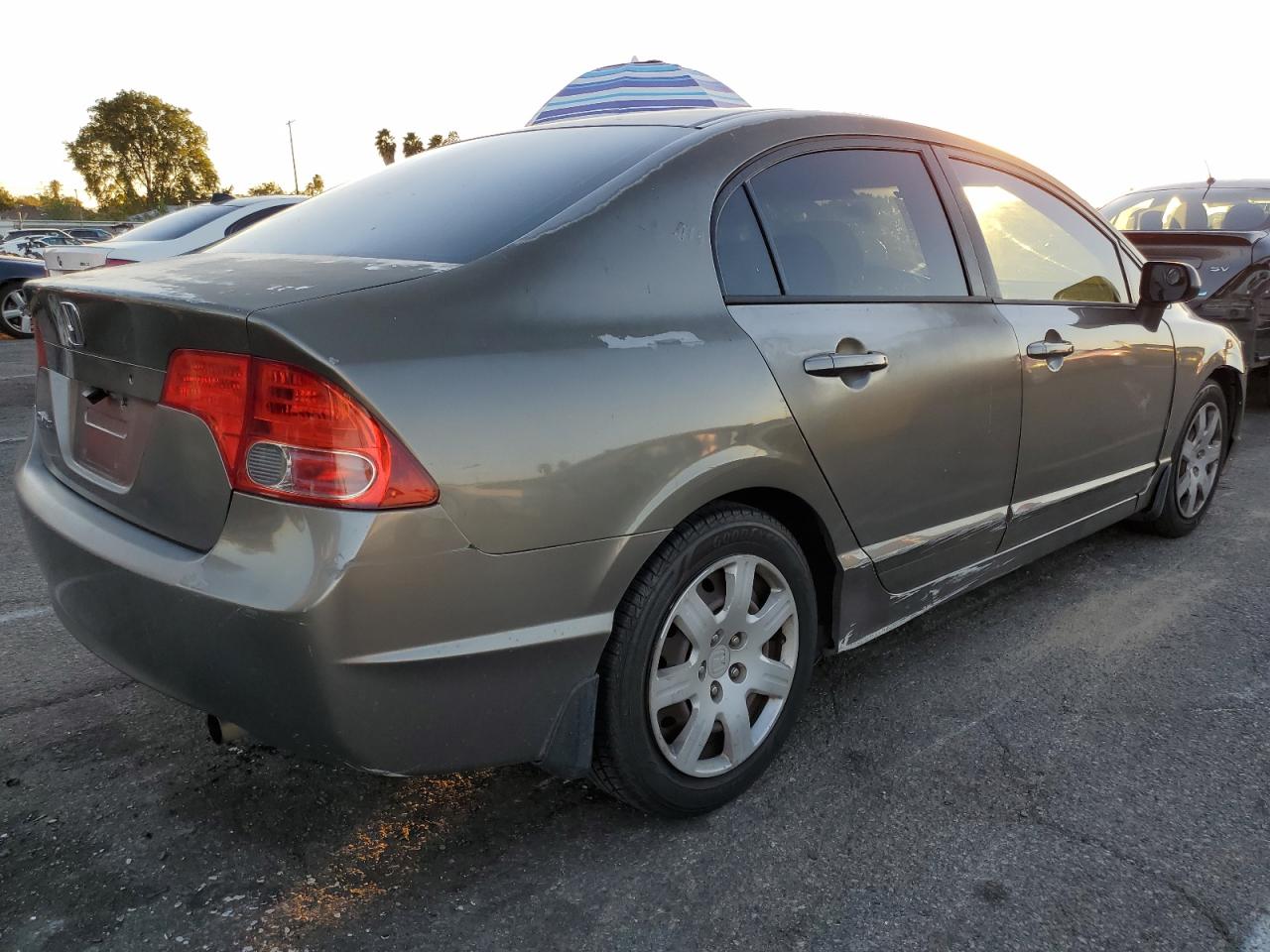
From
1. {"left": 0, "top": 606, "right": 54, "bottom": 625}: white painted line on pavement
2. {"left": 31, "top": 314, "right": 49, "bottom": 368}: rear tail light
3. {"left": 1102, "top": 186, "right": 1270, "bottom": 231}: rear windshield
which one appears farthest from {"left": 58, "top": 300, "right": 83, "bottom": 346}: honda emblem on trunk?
{"left": 1102, "top": 186, "right": 1270, "bottom": 231}: rear windshield

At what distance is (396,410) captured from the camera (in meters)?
1.72

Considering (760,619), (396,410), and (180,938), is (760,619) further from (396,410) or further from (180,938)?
(180,938)

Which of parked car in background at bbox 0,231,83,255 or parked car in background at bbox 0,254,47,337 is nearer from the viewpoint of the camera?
parked car in background at bbox 0,254,47,337

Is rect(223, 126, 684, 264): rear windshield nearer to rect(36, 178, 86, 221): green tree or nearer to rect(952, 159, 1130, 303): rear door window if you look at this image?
rect(952, 159, 1130, 303): rear door window

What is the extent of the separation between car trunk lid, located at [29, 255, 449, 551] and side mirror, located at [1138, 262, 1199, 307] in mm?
2824

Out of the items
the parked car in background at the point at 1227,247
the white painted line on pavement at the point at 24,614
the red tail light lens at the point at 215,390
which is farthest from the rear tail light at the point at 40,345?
the parked car in background at the point at 1227,247

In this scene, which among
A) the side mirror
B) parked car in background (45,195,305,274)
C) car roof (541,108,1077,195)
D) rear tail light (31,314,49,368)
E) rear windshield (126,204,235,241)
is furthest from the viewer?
rear windshield (126,204,235,241)

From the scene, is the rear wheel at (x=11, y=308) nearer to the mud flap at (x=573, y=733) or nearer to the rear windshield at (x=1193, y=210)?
the rear windshield at (x=1193, y=210)

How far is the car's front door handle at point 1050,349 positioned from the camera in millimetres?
3045

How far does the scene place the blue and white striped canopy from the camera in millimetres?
7598

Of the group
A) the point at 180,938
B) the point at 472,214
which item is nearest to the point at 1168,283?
the point at 472,214

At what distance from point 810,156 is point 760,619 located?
1203 mm

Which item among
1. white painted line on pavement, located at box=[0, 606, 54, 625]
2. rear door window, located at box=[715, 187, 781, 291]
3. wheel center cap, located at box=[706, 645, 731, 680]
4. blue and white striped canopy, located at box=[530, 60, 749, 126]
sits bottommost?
white painted line on pavement, located at box=[0, 606, 54, 625]

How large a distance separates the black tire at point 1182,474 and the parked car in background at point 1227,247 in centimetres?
279
